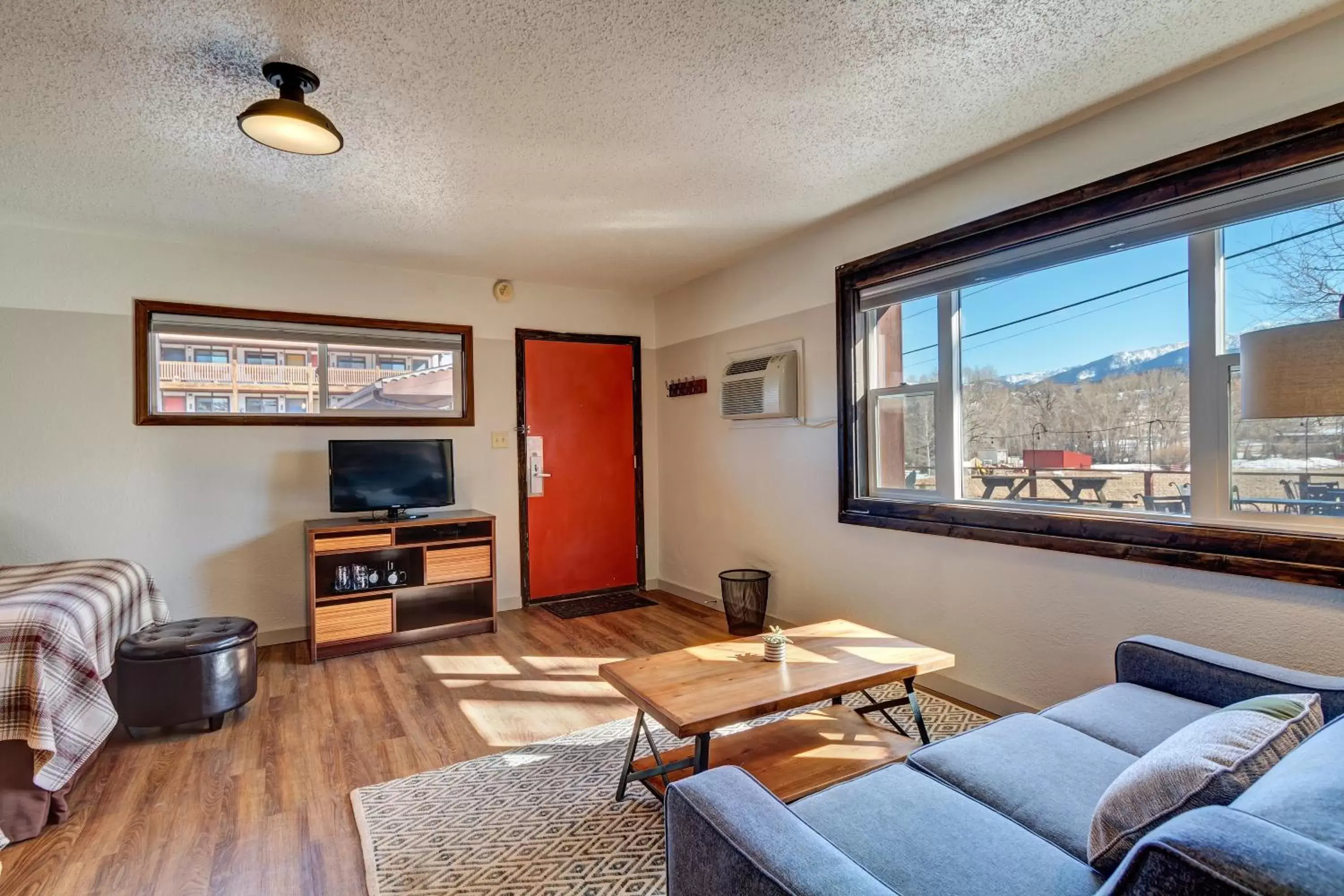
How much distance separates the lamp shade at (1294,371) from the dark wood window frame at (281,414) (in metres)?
4.22

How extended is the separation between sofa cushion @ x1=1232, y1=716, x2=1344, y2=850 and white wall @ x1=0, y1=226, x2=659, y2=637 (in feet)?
14.5

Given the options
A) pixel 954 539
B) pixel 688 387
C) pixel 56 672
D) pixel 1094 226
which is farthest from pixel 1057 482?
pixel 56 672

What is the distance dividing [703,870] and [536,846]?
1019 millimetres

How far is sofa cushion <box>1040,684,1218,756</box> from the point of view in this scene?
1624 mm

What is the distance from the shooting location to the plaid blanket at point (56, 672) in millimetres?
2041

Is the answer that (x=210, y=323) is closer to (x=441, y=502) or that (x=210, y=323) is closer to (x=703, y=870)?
(x=441, y=502)

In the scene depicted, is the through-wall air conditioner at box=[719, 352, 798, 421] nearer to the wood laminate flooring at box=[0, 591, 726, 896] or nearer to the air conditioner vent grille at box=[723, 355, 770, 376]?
the air conditioner vent grille at box=[723, 355, 770, 376]

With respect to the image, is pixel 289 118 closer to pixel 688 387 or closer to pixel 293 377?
pixel 293 377

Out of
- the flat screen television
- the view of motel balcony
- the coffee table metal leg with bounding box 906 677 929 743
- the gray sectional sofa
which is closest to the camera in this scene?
the gray sectional sofa

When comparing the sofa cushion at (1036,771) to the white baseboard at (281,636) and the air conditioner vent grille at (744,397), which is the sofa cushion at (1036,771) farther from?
the white baseboard at (281,636)

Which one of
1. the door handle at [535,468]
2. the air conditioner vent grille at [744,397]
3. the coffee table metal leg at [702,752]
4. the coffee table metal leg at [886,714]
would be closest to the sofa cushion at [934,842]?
the coffee table metal leg at [702,752]

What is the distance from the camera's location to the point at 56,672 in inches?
83.7

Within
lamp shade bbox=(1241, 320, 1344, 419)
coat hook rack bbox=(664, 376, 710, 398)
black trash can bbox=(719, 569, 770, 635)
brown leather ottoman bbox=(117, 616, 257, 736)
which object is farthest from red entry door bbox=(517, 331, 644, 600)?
lamp shade bbox=(1241, 320, 1344, 419)

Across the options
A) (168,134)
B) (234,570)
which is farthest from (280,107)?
(234,570)
